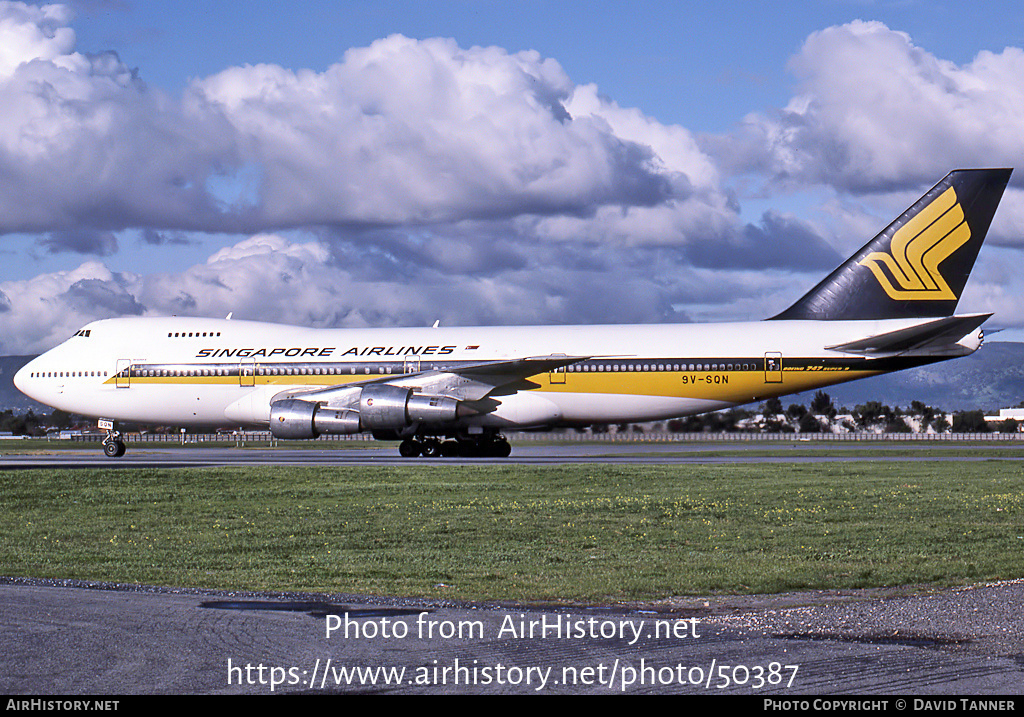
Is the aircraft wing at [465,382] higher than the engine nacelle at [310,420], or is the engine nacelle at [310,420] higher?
the aircraft wing at [465,382]

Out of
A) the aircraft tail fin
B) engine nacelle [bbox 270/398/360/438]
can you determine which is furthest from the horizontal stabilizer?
engine nacelle [bbox 270/398/360/438]

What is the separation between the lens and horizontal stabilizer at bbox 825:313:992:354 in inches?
1299

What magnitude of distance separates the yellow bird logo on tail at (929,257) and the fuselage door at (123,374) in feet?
91.7

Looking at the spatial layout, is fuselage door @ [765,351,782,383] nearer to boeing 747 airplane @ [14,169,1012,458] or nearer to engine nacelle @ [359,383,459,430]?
boeing 747 airplane @ [14,169,1012,458]

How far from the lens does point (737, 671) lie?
6.54 m

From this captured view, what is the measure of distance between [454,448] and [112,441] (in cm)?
1469

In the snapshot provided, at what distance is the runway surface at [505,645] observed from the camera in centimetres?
630

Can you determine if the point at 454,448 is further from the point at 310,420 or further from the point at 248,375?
the point at 248,375

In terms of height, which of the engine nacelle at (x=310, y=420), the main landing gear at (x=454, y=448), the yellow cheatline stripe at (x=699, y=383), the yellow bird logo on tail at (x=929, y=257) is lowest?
the main landing gear at (x=454, y=448)

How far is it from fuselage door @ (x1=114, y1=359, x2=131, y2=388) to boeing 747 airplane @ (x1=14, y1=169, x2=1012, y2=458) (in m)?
1.38

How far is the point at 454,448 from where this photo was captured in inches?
1521

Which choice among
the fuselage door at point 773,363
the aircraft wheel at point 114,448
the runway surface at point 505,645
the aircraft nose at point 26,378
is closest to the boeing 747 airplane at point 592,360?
the fuselage door at point 773,363

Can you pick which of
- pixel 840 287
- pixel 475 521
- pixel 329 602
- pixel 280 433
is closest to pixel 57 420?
pixel 280 433

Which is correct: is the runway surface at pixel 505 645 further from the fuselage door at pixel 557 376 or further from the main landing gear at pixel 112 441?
the main landing gear at pixel 112 441
